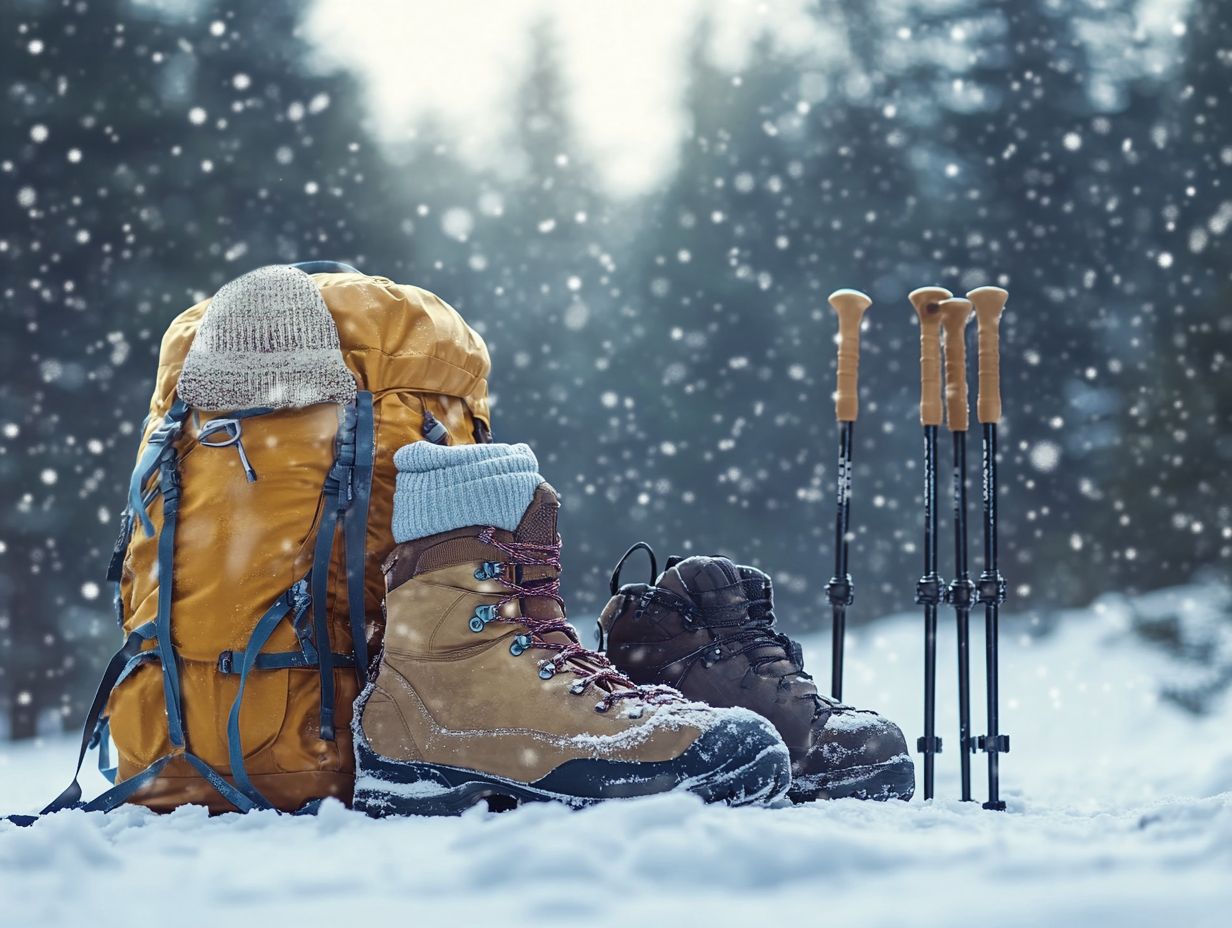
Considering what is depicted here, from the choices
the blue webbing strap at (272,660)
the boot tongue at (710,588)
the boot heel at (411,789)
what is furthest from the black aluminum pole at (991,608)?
the blue webbing strap at (272,660)

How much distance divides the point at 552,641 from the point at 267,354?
2.52 ft

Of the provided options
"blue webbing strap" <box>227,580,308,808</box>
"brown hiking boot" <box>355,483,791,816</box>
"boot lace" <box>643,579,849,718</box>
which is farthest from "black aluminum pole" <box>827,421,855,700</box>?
"blue webbing strap" <box>227,580,308,808</box>

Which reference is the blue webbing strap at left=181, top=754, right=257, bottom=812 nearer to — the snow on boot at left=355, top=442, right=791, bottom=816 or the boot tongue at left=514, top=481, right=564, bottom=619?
the snow on boot at left=355, top=442, right=791, bottom=816

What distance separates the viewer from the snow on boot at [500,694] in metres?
1.74

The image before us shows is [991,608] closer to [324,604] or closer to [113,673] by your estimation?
[324,604]

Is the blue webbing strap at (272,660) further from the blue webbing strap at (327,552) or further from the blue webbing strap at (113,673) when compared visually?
the blue webbing strap at (113,673)

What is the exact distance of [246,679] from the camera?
1.99 m

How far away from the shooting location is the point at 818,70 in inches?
431

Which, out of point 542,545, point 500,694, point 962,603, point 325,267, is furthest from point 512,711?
point 962,603

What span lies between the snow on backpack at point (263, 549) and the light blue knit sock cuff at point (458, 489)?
4.1 inches

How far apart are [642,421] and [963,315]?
7.06 m

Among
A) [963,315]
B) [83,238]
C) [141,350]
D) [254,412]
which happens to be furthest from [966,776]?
[83,238]

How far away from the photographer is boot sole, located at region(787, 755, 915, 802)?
7.52 ft

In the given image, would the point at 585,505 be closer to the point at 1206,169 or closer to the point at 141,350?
the point at 141,350
